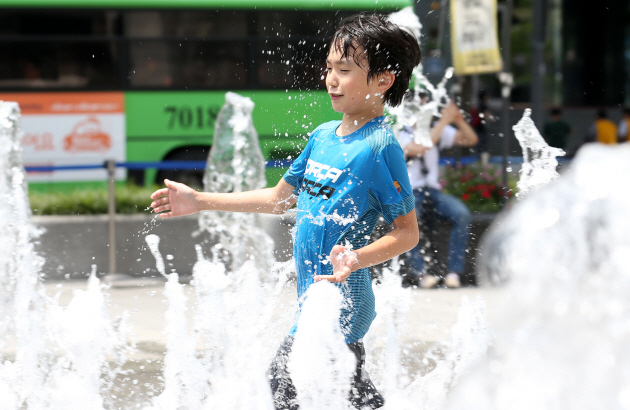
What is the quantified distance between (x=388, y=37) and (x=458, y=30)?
5390 mm

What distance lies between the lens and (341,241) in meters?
2.31

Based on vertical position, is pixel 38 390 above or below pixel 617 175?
below

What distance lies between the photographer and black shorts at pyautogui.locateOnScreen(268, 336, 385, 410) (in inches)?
94.0

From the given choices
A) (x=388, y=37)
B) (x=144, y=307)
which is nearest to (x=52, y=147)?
(x=144, y=307)

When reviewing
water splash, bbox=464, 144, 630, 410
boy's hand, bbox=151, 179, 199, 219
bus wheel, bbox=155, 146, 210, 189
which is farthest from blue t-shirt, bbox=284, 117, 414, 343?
bus wheel, bbox=155, 146, 210, 189

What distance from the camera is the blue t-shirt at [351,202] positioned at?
229 centimetres

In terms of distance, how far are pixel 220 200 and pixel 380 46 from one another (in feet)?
2.31

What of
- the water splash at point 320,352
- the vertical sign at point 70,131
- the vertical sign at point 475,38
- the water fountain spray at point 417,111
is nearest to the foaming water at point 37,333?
the water splash at point 320,352

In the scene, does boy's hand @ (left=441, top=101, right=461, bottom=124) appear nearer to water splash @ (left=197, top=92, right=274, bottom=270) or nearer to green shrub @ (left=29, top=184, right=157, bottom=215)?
water splash @ (left=197, top=92, right=274, bottom=270)

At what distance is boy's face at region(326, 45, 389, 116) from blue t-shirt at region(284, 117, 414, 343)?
0.06 metres

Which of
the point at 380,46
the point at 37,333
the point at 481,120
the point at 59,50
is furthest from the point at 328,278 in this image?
the point at 481,120

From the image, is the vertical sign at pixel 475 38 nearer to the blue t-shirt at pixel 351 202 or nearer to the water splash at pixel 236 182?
the water splash at pixel 236 182

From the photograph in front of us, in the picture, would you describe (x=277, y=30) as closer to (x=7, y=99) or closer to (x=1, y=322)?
(x=7, y=99)

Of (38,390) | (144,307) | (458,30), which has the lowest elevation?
(144,307)
